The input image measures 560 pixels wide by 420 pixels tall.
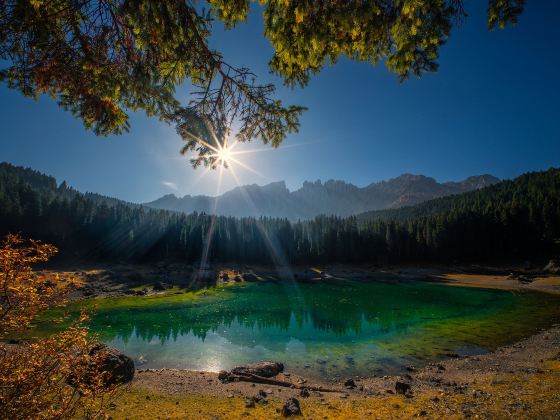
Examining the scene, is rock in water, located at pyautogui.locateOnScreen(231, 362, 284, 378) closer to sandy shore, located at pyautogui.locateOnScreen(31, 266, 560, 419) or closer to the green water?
sandy shore, located at pyautogui.locateOnScreen(31, 266, 560, 419)

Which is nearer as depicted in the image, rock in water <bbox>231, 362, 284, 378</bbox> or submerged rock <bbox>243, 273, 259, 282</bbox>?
rock in water <bbox>231, 362, 284, 378</bbox>

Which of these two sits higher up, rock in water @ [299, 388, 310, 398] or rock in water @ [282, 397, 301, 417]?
rock in water @ [282, 397, 301, 417]

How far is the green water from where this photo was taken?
23.7m

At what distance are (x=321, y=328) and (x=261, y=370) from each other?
693 inches

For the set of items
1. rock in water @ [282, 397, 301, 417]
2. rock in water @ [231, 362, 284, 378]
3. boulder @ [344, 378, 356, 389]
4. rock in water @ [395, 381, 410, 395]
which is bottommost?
rock in water @ [231, 362, 284, 378]

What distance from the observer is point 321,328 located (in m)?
34.7

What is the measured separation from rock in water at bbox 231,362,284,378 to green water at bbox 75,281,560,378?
261cm

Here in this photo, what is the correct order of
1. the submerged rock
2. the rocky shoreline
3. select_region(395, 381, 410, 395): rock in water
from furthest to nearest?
the submerged rock, the rocky shoreline, select_region(395, 381, 410, 395): rock in water

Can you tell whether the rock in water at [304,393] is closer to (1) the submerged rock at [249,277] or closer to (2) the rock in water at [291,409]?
(2) the rock in water at [291,409]

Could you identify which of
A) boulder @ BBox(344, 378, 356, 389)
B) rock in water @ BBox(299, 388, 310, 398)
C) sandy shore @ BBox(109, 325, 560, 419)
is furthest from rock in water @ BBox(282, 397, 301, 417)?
boulder @ BBox(344, 378, 356, 389)

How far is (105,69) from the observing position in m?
6.54

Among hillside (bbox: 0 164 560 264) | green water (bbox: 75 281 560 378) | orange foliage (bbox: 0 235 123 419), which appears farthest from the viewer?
hillside (bbox: 0 164 560 264)

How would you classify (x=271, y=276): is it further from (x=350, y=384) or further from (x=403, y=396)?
(x=403, y=396)

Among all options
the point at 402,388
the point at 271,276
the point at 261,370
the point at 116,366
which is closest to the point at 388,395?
the point at 402,388
